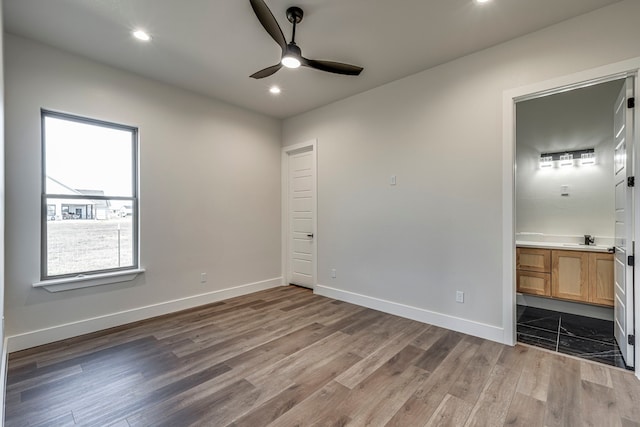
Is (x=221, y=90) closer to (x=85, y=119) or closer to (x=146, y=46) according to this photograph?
(x=146, y=46)

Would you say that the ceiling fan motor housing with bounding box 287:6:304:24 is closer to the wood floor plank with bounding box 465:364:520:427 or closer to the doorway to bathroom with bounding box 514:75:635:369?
the doorway to bathroom with bounding box 514:75:635:369

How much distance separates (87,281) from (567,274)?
18.3 feet

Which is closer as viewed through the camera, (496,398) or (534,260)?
(496,398)

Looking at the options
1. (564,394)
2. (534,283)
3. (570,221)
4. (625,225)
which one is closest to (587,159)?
(570,221)

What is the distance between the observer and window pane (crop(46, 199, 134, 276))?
117 inches

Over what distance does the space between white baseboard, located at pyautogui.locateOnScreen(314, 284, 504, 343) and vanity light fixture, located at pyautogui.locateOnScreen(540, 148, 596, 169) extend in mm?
2711

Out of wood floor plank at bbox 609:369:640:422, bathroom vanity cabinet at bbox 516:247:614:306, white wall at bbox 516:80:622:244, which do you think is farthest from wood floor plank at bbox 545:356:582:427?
white wall at bbox 516:80:622:244

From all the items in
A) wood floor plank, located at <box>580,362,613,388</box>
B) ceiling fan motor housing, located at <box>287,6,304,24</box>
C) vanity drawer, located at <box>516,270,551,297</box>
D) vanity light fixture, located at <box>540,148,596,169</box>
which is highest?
ceiling fan motor housing, located at <box>287,6,304,24</box>

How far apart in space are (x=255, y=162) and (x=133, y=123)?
1.75m

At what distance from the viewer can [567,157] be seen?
398 centimetres

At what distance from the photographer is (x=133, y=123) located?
3.43m

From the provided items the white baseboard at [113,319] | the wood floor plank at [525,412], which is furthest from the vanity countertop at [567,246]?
the white baseboard at [113,319]

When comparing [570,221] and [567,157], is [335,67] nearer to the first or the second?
[567,157]

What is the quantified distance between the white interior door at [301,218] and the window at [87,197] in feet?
7.77
